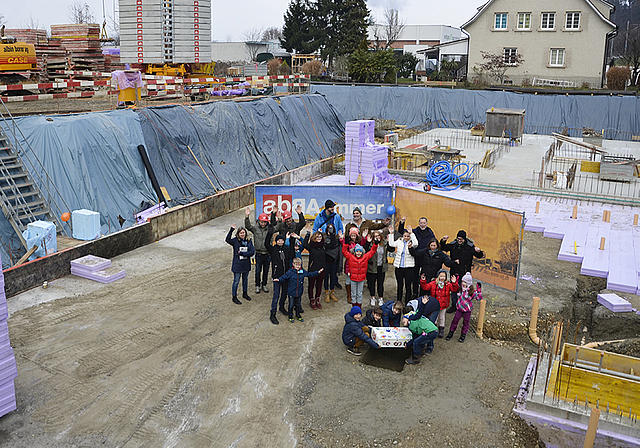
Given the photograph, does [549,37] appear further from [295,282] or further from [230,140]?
[295,282]

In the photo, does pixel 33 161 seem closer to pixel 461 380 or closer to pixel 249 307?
pixel 249 307

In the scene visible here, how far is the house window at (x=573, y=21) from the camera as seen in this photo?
41.9m

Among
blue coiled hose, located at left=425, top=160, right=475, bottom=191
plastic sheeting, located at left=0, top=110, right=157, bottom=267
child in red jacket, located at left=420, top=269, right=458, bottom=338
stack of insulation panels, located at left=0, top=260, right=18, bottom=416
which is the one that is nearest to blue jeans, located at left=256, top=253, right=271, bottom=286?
child in red jacket, located at left=420, top=269, right=458, bottom=338

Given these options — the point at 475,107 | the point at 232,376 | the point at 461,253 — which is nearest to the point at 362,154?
the point at 461,253

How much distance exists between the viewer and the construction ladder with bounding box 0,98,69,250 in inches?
527

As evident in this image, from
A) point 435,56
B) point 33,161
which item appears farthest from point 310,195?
point 435,56

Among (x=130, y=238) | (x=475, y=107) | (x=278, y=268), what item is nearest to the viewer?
(x=278, y=268)

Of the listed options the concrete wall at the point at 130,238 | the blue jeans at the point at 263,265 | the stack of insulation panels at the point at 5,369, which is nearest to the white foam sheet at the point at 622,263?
the blue jeans at the point at 263,265

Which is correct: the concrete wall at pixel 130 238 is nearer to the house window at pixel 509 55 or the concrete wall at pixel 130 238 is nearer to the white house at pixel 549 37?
the house window at pixel 509 55

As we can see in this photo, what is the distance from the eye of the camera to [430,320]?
30.7 feet

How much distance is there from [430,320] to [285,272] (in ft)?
9.61

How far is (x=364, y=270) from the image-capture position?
34.6ft

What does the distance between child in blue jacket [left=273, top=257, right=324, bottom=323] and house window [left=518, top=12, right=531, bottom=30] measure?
133ft

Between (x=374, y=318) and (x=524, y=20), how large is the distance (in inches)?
1636
